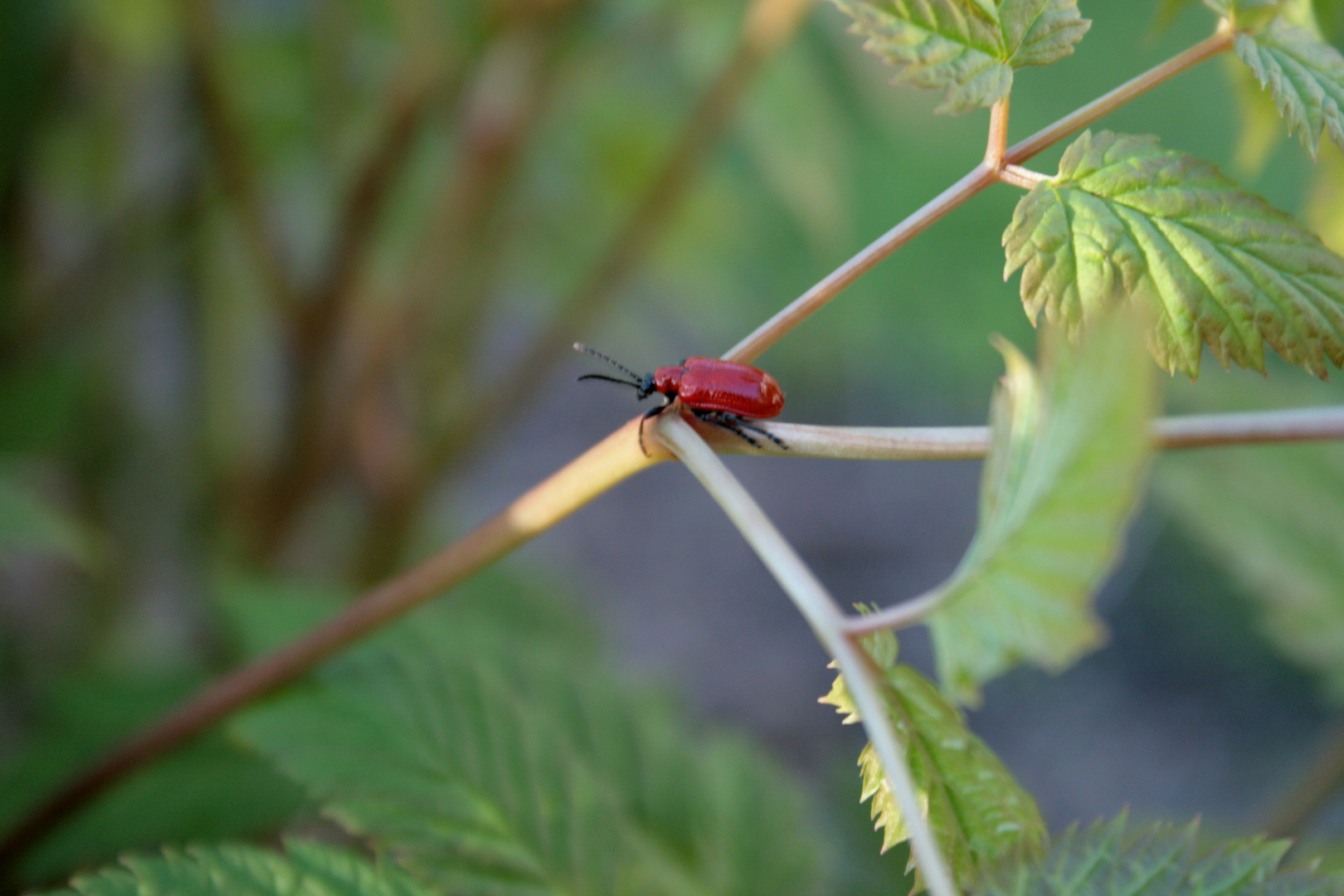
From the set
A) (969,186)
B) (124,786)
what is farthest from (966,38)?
(124,786)

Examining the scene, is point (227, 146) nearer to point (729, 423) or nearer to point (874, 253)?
point (729, 423)

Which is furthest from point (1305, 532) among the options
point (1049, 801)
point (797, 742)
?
point (797, 742)

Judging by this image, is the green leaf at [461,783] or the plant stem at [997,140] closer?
the plant stem at [997,140]

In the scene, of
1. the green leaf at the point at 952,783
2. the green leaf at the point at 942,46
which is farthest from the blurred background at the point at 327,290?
A: the green leaf at the point at 952,783

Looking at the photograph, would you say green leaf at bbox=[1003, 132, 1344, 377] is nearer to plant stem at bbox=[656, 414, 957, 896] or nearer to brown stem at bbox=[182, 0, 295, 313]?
plant stem at bbox=[656, 414, 957, 896]

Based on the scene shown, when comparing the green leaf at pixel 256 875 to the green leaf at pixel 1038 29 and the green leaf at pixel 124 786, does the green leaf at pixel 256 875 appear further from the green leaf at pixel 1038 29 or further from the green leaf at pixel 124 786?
the green leaf at pixel 1038 29

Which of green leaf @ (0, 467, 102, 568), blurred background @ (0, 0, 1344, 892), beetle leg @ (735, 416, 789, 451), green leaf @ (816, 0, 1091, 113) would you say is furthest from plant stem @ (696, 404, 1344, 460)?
green leaf @ (0, 467, 102, 568)
